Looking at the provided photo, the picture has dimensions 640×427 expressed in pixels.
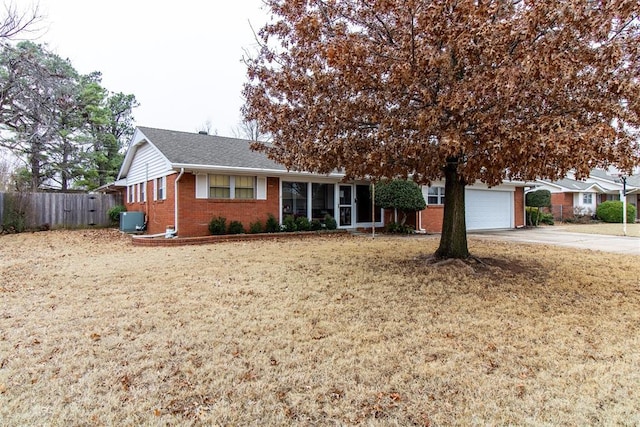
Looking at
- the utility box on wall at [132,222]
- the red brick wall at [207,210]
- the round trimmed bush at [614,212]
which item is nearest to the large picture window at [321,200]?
the red brick wall at [207,210]

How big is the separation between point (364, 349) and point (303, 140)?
3.92 meters

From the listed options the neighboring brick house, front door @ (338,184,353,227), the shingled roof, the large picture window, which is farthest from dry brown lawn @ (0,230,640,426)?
the neighboring brick house

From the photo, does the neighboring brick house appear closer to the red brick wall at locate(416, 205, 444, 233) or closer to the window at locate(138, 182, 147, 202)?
the red brick wall at locate(416, 205, 444, 233)

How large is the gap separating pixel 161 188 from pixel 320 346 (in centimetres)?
1227

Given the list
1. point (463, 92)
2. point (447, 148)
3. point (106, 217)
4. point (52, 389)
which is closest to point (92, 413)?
point (52, 389)

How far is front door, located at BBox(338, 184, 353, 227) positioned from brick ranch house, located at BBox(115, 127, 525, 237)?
0.04 m

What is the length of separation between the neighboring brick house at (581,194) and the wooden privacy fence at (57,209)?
28197 millimetres

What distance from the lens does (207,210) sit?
12.7 meters

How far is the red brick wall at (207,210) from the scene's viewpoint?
12273 mm

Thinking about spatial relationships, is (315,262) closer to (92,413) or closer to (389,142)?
(389,142)

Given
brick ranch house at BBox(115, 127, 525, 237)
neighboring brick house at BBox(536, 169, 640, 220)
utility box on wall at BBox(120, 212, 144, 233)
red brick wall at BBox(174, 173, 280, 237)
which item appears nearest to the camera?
red brick wall at BBox(174, 173, 280, 237)

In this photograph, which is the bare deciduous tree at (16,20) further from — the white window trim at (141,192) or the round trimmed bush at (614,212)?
the round trimmed bush at (614,212)

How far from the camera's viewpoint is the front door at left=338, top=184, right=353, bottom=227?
15.8 meters

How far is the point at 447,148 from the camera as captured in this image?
4.84 meters
